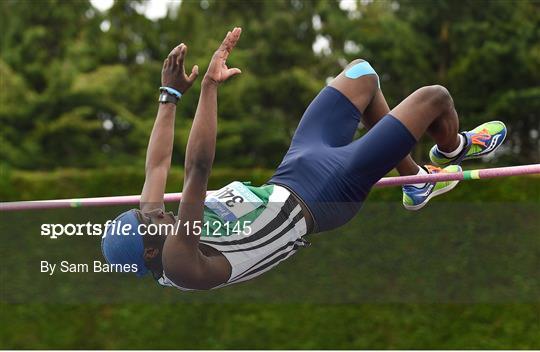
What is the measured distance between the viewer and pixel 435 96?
10.5 feet

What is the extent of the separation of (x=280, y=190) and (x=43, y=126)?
1155 centimetres

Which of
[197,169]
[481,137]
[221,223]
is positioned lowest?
[221,223]

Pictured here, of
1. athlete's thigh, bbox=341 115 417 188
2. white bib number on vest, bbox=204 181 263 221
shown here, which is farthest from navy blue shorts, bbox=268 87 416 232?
white bib number on vest, bbox=204 181 263 221

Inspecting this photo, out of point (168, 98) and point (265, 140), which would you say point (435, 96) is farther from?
point (265, 140)

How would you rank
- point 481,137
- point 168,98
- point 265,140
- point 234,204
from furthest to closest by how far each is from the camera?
point 265,140, point 481,137, point 168,98, point 234,204

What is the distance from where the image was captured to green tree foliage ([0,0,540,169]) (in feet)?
38.9

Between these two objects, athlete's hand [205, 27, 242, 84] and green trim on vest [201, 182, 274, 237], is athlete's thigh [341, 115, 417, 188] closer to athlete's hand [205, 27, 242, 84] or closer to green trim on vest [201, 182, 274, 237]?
green trim on vest [201, 182, 274, 237]

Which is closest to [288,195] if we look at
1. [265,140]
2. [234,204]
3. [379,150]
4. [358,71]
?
[234,204]

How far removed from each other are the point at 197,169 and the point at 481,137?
4.47 feet

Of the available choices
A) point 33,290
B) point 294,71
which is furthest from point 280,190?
point 294,71

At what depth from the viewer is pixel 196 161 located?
281 cm

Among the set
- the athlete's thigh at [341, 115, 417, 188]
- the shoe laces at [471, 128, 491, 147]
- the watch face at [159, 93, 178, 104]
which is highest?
the watch face at [159, 93, 178, 104]

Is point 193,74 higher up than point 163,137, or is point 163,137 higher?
point 193,74

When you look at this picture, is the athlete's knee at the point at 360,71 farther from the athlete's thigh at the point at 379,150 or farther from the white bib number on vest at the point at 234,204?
the white bib number on vest at the point at 234,204
